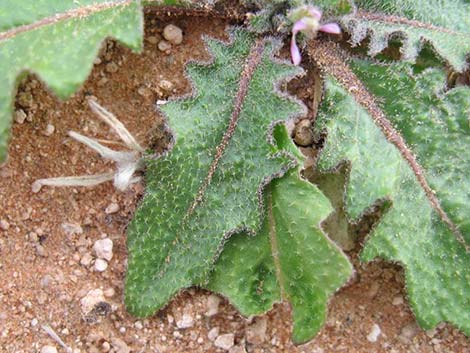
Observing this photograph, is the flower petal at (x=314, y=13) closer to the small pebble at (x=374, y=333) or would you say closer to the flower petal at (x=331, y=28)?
the flower petal at (x=331, y=28)

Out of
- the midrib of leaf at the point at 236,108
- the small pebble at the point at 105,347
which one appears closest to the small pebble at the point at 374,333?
the midrib of leaf at the point at 236,108

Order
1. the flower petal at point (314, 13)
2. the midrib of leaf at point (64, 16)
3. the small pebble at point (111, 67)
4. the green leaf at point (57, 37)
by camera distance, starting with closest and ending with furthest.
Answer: the green leaf at point (57, 37), the midrib of leaf at point (64, 16), the flower petal at point (314, 13), the small pebble at point (111, 67)

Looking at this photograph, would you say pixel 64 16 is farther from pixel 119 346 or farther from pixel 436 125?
pixel 436 125

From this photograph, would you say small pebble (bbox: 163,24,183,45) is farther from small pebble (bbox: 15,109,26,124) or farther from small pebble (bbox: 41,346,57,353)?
small pebble (bbox: 41,346,57,353)

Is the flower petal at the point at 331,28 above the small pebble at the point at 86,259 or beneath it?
above

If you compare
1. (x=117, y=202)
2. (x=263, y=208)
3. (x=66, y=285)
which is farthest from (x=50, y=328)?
(x=263, y=208)

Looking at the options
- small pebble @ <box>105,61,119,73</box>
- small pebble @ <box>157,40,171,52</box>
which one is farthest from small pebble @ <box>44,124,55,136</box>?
small pebble @ <box>157,40,171,52</box>
